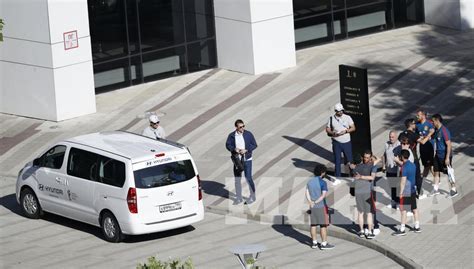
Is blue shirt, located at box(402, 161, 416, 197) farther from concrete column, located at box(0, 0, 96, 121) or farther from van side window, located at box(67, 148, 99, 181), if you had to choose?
concrete column, located at box(0, 0, 96, 121)

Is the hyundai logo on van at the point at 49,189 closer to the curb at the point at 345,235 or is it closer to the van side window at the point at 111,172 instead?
the van side window at the point at 111,172

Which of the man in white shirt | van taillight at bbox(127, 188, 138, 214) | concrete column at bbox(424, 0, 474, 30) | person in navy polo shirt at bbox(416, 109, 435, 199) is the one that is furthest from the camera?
concrete column at bbox(424, 0, 474, 30)

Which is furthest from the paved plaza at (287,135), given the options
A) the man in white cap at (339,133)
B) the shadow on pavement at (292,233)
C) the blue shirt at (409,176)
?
the blue shirt at (409,176)

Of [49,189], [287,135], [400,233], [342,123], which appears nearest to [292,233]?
[400,233]

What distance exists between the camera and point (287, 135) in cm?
2631

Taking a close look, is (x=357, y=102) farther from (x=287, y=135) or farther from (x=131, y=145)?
(x=131, y=145)

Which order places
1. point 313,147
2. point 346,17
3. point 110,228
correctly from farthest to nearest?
point 346,17 < point 313,147 < point 110,228

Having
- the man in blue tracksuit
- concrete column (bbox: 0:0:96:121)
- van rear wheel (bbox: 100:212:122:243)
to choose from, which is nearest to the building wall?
concrete column (bbox: 0:0:96:121)

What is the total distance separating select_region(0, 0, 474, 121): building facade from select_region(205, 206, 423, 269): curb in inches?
303

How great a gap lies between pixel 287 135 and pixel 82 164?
6208 millimetres

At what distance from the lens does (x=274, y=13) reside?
1225 inches

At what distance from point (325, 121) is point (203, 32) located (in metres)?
6.79

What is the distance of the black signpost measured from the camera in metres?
23.0

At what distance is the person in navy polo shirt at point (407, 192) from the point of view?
65.7ft
